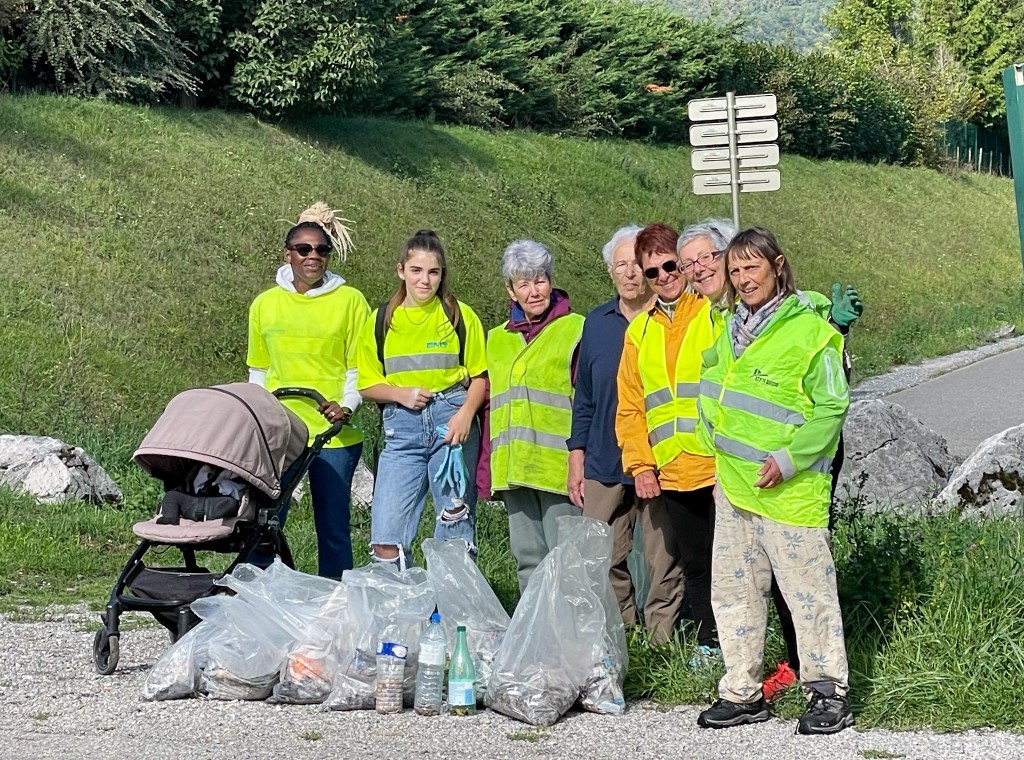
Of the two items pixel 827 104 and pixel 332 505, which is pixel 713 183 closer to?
pixel 332 505

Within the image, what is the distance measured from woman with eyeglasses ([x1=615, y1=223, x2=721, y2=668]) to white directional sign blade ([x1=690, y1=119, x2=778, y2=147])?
921 centimetres

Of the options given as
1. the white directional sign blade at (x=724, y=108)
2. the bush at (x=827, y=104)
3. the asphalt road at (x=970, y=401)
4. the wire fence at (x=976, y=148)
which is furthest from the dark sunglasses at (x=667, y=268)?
the wire fence at (x=976, y=148)

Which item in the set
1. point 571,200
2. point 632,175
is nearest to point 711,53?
point 632,175

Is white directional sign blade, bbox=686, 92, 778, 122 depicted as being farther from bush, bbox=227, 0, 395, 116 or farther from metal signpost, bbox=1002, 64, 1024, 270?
bush, bbox=227, 0, 395, 116

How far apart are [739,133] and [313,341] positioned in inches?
356

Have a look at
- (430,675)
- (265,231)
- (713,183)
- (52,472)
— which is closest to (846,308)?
(430,675)

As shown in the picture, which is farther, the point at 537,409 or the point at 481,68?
the point at 481,68

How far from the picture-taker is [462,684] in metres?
5.77

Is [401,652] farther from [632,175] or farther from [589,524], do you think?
[632,175]

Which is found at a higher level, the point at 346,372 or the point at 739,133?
the point at 739,133

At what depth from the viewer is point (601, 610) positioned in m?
5.89

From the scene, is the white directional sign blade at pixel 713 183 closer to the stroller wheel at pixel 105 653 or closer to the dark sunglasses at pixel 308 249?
the dark sunglasses at pixel 308 249

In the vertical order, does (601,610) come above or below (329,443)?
below

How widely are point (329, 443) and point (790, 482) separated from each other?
2867mm
